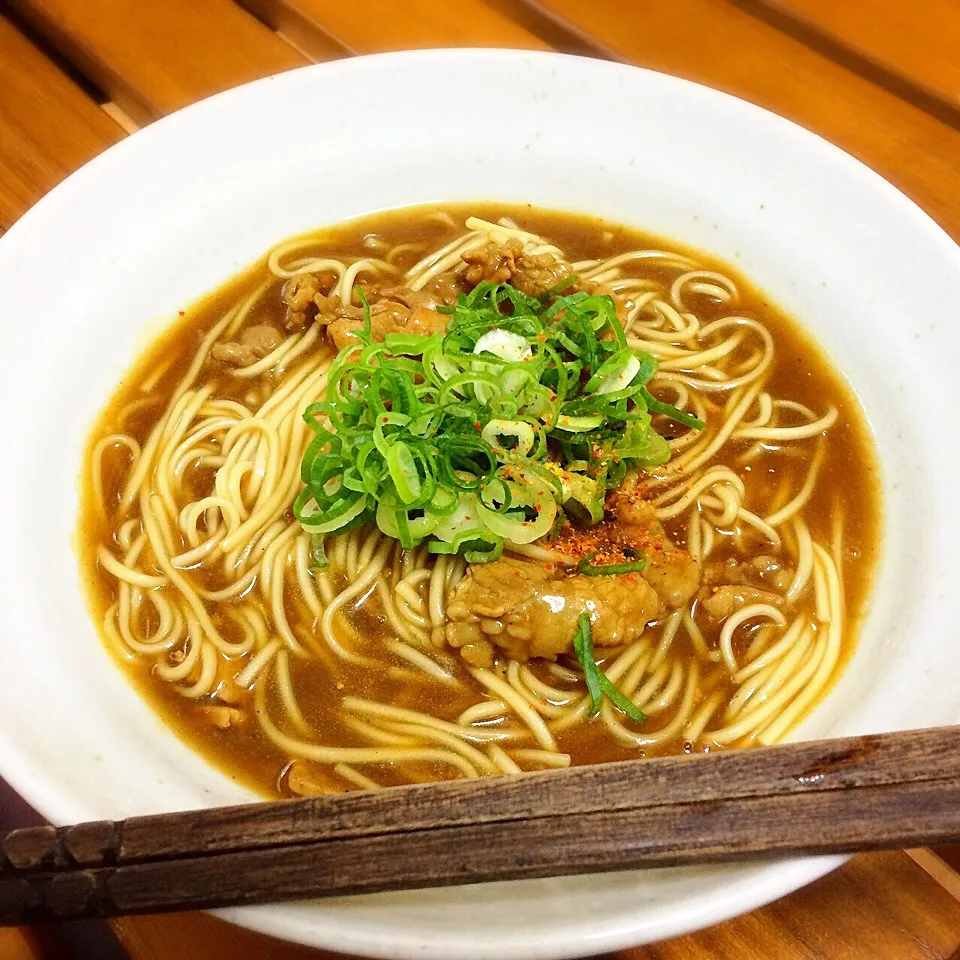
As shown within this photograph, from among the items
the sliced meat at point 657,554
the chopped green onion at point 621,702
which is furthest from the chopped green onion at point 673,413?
the chopped green onion at point 621,702

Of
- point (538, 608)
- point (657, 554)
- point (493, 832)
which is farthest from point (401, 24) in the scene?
point (493, 832)

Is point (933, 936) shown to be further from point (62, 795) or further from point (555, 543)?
point (62, 795)

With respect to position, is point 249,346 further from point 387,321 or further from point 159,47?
point 159,47

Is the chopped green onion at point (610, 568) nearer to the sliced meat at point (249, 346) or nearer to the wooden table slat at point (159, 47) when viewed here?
the sliced meat at point (249, 346)

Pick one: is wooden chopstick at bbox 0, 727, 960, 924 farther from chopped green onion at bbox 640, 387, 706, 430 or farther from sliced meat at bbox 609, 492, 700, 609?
chopped green onion at bbox 640, 387, 706, 430

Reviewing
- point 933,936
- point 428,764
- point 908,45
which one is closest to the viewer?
point 933,936

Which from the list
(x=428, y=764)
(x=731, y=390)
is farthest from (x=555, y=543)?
(x=731, y=390)
